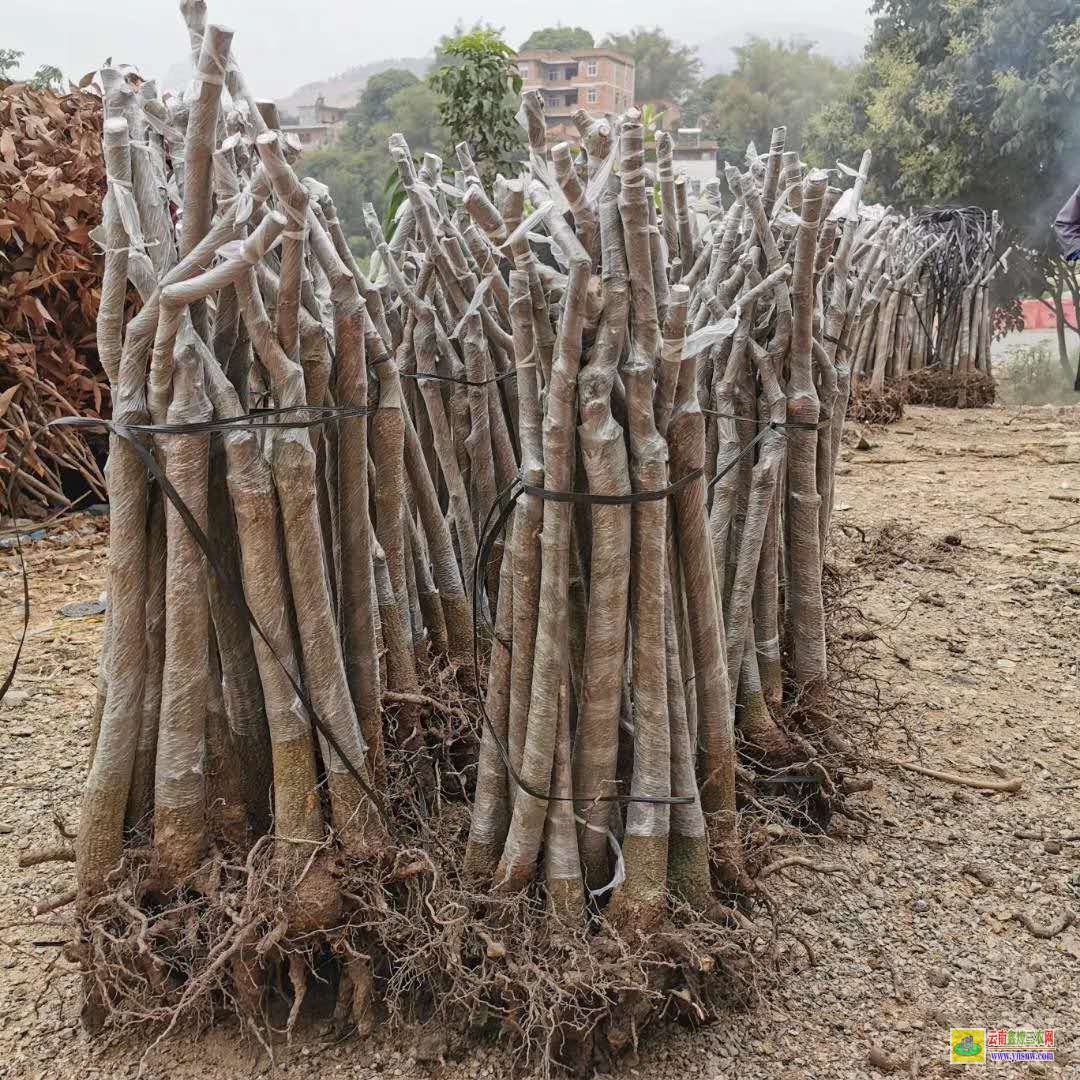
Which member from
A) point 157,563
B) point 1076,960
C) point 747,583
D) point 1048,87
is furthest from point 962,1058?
point 1048,87

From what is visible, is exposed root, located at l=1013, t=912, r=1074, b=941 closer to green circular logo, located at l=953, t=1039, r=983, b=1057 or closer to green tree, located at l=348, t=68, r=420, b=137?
green circular logo, located at l=953, t=1039, r=983, b=1057

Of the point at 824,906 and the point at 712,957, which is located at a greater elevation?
the point at 712,957

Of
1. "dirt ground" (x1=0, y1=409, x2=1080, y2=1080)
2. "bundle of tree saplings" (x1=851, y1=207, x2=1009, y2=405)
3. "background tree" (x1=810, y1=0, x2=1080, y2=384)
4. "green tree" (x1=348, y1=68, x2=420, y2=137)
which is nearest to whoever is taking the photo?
"dirt ground" (x1=0, y1=409, x2=1080, y2=1080)

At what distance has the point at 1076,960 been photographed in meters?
2.13

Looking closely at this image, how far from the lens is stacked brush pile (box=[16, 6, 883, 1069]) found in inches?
65.5

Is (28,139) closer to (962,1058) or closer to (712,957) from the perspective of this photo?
(712,957)

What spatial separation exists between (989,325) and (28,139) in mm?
8869

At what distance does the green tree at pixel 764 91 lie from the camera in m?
38.6

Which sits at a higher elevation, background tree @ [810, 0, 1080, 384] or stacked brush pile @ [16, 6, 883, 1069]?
background tree @ [810, 0, 1080, 384]

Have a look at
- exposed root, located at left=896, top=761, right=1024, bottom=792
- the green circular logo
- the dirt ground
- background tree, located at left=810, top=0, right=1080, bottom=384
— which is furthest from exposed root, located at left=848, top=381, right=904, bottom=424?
the green circular logo

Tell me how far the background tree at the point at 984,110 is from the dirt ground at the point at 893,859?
11.0 m

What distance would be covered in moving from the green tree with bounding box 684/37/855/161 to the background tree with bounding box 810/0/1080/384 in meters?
19.8

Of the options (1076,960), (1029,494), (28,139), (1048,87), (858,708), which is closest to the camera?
(1076,960)

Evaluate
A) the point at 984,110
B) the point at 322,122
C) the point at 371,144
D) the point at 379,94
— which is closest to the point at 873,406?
the point at 984,110
